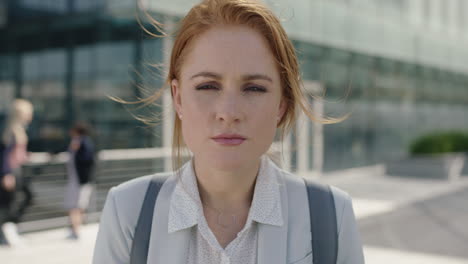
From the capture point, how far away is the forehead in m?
1.28

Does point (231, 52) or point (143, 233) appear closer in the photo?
point (231, 52)

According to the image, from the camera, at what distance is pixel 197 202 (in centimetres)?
143

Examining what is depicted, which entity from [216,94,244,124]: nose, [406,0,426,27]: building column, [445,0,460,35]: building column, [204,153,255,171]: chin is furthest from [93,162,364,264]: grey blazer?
[445,0,460,35]: building column

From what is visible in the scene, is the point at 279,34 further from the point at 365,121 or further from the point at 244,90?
the point at 365,121

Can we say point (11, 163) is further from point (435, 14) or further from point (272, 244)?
point (435, 14)

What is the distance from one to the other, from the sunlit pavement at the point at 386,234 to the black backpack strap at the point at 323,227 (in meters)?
5.31

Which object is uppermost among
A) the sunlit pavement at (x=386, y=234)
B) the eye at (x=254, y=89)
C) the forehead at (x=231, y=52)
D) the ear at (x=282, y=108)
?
the forehead at (x=231, y=52)

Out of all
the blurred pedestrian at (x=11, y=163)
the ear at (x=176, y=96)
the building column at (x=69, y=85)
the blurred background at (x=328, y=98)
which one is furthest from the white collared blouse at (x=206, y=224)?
the building column at (x=69, y=85)

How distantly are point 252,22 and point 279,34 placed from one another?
0.09 meters

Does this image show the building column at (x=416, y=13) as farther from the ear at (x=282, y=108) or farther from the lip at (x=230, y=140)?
the lip at (x=230, y=140)

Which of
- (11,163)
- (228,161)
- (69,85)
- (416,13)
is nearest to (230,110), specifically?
(228,161)

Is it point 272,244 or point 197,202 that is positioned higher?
point 197,202

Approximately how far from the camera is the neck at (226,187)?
1.38 meters

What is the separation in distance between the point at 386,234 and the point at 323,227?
6.86 metres
